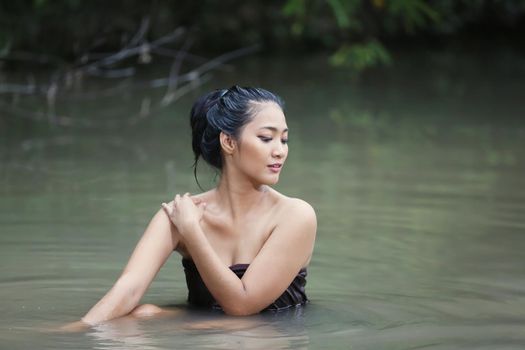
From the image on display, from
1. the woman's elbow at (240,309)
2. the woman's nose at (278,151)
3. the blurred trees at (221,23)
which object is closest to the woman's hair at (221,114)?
the woman's nose at (278,151)

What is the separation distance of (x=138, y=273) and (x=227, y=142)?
62cm

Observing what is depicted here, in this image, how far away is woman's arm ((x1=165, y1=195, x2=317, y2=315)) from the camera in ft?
14.8

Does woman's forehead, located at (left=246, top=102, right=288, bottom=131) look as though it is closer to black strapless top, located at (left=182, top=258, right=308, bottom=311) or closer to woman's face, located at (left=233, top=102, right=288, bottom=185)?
woman's face, located at (left=233, top=102, right=288, bottom=185)

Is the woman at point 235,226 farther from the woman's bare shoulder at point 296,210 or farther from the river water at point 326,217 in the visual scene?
the river water at point 326,217

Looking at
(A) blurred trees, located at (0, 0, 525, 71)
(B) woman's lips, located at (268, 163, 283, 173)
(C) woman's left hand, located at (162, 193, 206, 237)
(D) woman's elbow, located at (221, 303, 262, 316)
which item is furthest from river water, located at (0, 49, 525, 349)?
(A) blurred trees, located at (0, 0, 525, 71)

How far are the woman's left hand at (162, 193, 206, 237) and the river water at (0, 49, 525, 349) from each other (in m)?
0.38

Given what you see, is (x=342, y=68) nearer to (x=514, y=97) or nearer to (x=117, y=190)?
(x=514, y=97)

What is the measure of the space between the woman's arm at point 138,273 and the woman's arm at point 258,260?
90 mm

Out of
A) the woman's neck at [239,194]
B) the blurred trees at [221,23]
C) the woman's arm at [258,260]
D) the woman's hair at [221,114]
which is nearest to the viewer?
the woman's arm at [258,260]

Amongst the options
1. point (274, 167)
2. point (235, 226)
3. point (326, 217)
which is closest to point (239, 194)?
point (235, 226)

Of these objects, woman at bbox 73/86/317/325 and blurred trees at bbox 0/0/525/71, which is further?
blurred trees at bbox 0/0/525/71

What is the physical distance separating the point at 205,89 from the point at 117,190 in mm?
7029

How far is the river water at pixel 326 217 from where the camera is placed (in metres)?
4.53

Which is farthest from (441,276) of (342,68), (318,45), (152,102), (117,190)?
(318,45)
